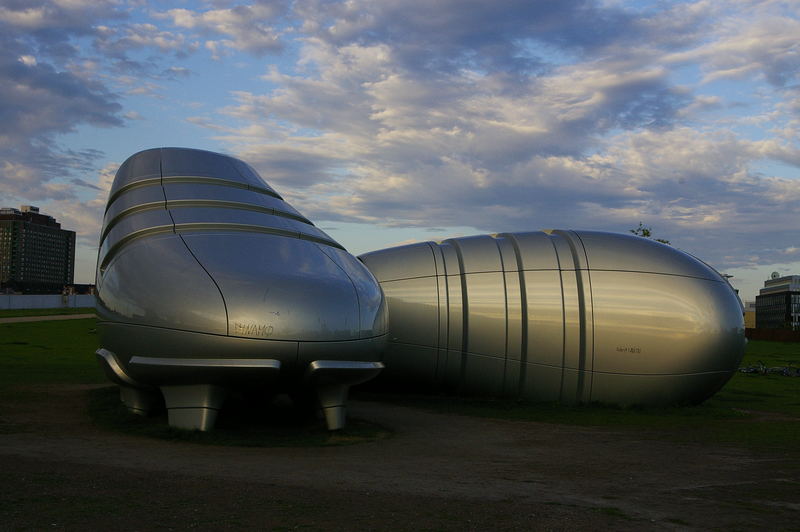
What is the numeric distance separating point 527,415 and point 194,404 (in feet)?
26.7

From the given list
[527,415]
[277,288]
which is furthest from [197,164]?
[527,415]

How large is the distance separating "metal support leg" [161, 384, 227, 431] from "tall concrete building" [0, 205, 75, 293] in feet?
570

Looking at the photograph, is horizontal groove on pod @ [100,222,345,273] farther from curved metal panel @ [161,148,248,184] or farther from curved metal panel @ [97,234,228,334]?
curved metal panel @ [161,148,248,184]

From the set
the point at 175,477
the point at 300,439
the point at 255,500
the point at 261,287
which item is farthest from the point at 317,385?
the point at 255,500

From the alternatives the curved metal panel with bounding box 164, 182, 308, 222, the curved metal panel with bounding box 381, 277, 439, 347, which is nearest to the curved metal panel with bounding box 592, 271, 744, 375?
the curved metal panel with bounding box 381, 277, 439, 347

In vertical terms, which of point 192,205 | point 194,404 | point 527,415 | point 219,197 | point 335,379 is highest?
point 219,197

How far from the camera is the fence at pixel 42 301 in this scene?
7706 centimetres

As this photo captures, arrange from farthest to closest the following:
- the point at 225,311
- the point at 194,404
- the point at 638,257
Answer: the point at 638,257
the point at 194,404
the point at 225,311

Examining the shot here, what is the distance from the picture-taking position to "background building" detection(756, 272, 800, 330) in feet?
474

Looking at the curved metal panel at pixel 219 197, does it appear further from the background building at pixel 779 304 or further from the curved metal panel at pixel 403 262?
the background building at pixel 779 304

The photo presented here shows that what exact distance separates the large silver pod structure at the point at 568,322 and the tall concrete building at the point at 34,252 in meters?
170

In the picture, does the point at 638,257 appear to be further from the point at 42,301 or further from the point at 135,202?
the point at 42,301

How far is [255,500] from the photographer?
7.64 metres

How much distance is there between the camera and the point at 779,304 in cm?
15275
